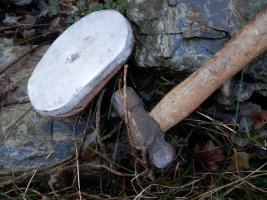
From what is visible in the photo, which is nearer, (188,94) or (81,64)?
(188,94)

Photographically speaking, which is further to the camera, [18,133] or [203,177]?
[18,133]

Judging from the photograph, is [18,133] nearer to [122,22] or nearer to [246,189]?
[122,22]

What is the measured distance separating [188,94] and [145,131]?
31 cm

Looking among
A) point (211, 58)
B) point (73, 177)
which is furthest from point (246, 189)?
point (73, 177)

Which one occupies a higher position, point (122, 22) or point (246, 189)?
point (122, 22)

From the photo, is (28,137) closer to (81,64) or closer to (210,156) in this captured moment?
(81,64)

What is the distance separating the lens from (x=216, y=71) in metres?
2.01

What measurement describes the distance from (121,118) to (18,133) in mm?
671

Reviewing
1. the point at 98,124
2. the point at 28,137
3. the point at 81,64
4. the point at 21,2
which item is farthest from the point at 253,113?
the point at 21,2

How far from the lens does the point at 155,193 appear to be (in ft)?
7.56

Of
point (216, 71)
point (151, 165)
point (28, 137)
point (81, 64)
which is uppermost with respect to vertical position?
point (216, 71)

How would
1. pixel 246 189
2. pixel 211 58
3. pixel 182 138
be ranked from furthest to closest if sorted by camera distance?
pixel 182 138 < pixel 246 189 < pixel 211 58

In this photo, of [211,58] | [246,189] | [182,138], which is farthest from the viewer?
[182,138]

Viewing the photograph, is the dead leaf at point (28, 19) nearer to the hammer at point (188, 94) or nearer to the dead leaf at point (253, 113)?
the hammer at point (188, 94)
